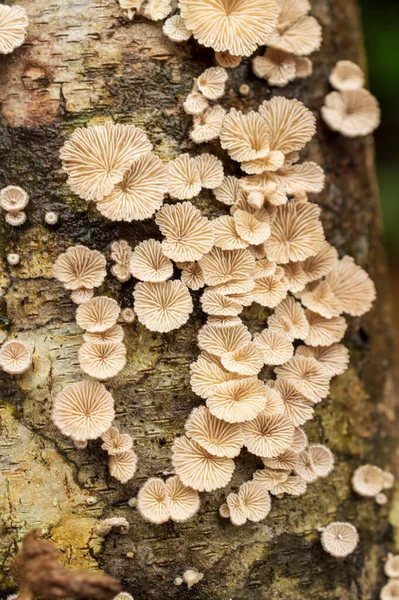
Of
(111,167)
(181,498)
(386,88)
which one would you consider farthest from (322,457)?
(386,88)

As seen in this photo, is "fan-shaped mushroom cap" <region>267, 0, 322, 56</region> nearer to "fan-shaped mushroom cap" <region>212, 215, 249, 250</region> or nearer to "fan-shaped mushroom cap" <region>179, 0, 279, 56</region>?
"fan-shaped mushroom cap" <region>179, 0, 279, 56</region>

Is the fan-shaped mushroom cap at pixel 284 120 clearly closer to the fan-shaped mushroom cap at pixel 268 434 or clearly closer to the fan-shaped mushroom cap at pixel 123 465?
the fan-shaped mushroom cap at pixel 268 434

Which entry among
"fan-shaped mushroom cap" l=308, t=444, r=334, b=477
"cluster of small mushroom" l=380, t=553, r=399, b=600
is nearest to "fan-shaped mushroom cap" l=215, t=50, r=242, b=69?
"fan-shaped mushroom cap" l=308, t=444, r=334, b=477

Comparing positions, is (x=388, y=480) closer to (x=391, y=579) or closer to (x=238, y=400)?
(x=391, y=579)

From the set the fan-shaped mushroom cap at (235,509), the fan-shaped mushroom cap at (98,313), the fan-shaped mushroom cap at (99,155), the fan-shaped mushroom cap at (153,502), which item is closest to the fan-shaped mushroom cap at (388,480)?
the fan-shaped mushroom cap at (235,509)

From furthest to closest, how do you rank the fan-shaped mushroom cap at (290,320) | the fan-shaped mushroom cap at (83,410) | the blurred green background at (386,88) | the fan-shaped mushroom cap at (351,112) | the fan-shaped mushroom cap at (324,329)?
the blurred green background at (386,88)
the fan-shaped mushroom cap at (351,112)
the fan-shaped mushroom cap at (324,329)
the fan-shaped mushroom cap at (290,320)
the fan-shaped mushroom cap at (83,410)

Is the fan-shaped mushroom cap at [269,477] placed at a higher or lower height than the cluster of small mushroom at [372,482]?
higher
